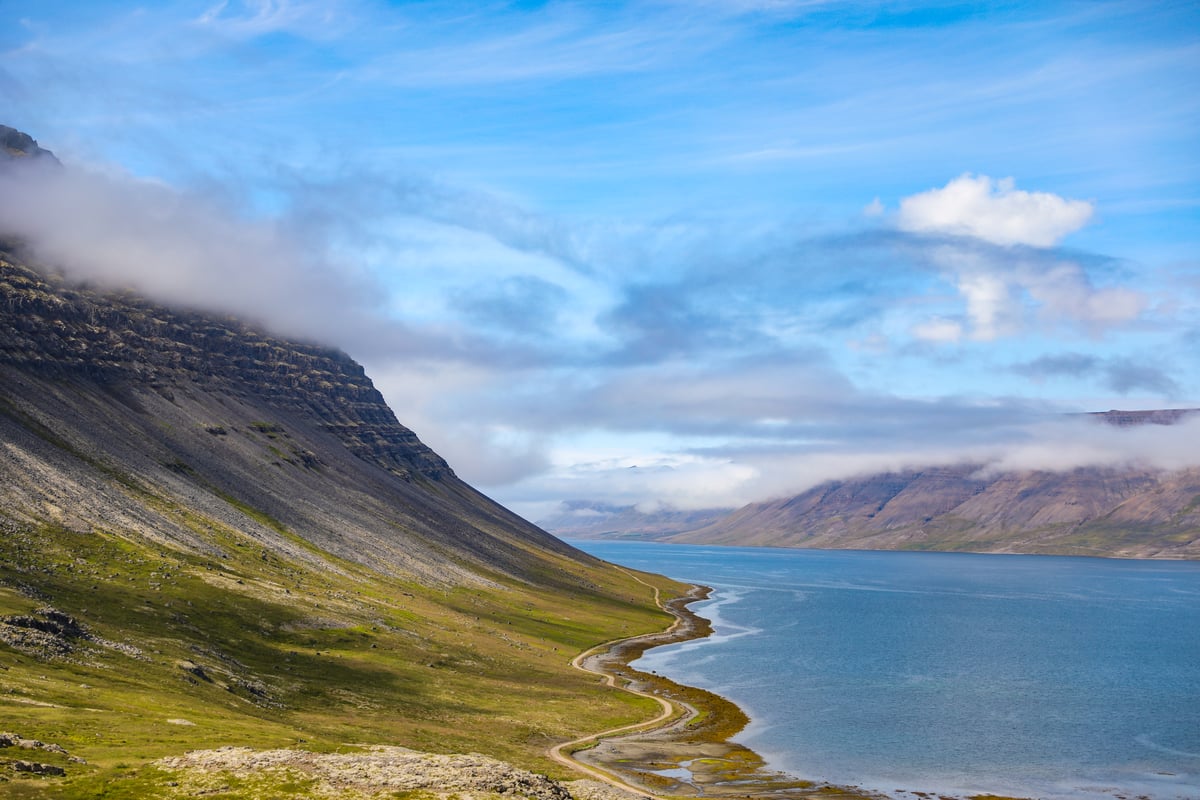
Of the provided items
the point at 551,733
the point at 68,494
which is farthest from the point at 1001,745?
the point at 68,494

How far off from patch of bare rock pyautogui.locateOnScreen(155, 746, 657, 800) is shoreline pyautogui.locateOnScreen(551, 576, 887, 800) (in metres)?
20.9

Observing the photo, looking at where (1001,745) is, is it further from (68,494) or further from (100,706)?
(68,494)

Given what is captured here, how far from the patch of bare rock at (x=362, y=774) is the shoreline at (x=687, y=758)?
822 inches

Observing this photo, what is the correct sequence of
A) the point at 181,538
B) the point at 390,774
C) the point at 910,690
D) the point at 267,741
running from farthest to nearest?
1. the point at 181,538
2. the point at 910,690
3. the point at 267,741
4. the point at 390,774

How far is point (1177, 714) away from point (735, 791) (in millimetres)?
89397

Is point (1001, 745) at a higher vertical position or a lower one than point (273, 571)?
lower

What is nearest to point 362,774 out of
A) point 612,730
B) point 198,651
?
point 198,651

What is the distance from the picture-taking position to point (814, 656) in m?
199

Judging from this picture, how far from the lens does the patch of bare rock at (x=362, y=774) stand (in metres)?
65.8

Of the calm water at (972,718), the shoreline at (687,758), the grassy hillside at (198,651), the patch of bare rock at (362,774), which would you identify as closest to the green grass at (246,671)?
the grassy hillside at (198,651)

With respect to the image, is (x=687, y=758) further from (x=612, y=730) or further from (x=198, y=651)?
(x=198, y=651)

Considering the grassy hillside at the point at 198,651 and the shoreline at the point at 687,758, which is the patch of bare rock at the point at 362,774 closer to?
the grassy hillside at the point at 198,651

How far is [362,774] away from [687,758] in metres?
51.0

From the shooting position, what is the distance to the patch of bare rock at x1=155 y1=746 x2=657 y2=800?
6581 cm
